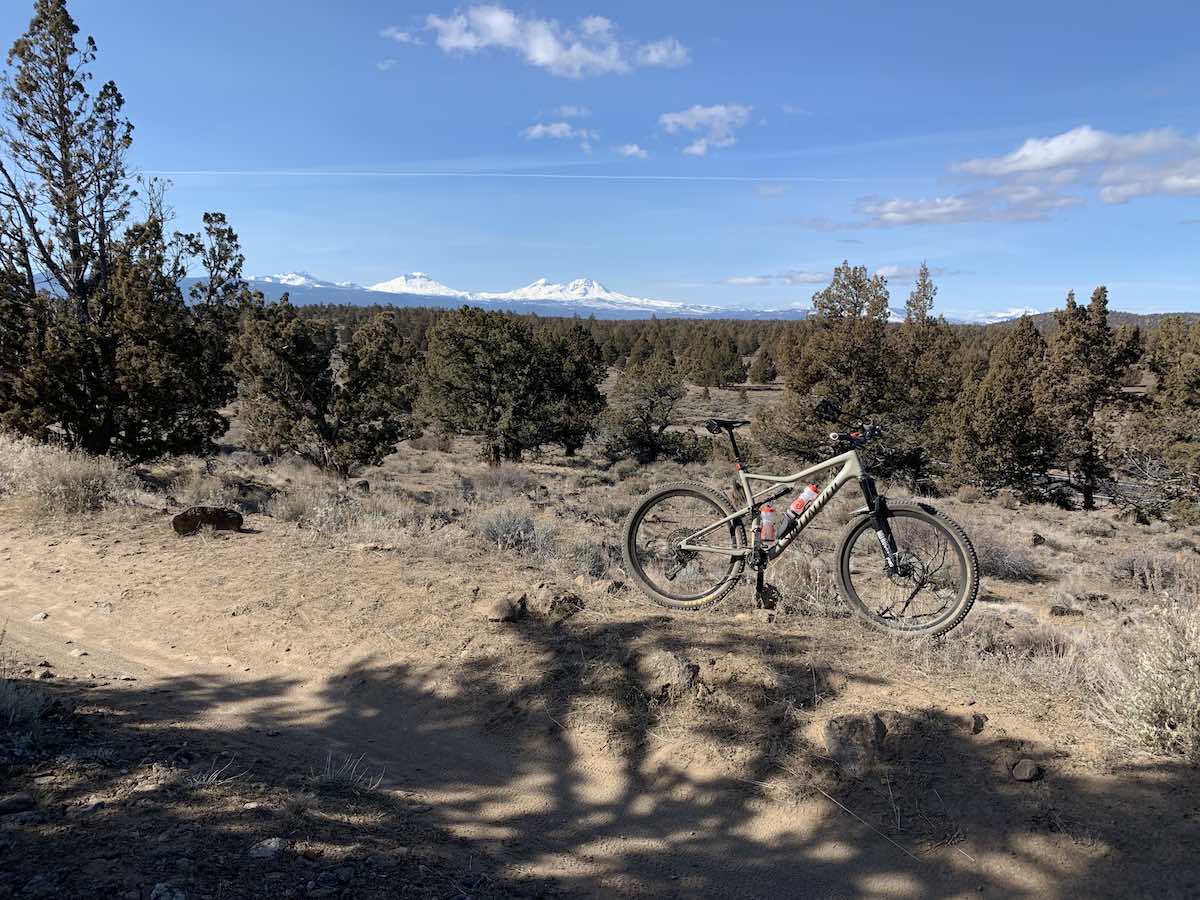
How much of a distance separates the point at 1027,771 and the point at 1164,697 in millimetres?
789

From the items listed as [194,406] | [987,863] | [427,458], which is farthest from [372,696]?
[427,458]

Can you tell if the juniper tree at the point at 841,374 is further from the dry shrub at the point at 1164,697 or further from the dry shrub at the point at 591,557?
the dry shrub at the point at 1164,697

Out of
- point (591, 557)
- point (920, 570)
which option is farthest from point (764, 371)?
point (920, 570)

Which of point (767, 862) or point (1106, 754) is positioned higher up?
point (1106, 754)

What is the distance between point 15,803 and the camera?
284 cm

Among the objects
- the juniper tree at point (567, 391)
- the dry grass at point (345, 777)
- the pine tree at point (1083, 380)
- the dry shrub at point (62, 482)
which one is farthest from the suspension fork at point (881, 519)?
the pine tree at point (1083, 380)

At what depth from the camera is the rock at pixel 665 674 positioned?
4.32 metres

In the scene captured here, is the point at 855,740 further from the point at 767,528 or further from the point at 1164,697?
the point at 767,528

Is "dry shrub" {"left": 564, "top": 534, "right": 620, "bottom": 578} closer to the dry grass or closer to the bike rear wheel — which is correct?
the bike rear wheel

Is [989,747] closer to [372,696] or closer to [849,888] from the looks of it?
[849,888]

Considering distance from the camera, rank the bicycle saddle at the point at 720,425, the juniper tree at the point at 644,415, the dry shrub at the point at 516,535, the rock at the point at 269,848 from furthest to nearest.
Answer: the juniper tree at the point at 644,415, the dry shrub at the point at 516,535, the bicycle saddle at the point at 720,425, the rock at the point at 269,848

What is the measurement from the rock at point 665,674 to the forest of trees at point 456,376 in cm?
1292

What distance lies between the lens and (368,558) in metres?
6.79

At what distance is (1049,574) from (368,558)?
426 inches
